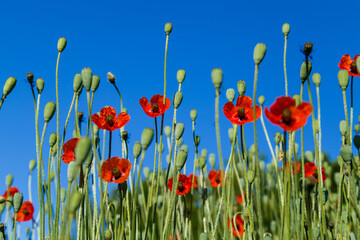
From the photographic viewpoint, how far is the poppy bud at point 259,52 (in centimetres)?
125

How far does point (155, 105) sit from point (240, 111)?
35 centimetres

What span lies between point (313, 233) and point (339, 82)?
569 millimetres

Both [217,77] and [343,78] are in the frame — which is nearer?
[217,77]

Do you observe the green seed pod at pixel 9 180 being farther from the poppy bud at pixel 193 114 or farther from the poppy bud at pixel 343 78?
the poppy bud at pixel 343 78

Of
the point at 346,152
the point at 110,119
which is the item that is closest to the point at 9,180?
the point at 110,119

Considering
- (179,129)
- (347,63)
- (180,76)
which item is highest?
(347,63)

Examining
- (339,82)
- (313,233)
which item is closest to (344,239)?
(313,233)

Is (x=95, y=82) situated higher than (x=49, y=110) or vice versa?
(x=95, y=82)

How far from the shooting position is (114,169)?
1.56m

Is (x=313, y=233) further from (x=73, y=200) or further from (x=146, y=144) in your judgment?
(x=73, y=200)

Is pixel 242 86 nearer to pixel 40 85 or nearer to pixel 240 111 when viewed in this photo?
pixel 240 111

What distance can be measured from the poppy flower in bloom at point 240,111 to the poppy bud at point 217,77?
0.33 m

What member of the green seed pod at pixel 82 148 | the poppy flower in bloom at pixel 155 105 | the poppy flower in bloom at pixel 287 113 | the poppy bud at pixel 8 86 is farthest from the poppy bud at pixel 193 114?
the green seed pod at pixel 82 148

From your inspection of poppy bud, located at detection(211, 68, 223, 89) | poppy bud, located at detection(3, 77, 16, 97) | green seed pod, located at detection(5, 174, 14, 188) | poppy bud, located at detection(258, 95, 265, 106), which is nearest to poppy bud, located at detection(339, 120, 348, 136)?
poppy bud, located at detection(258, 95, 265, 106)
